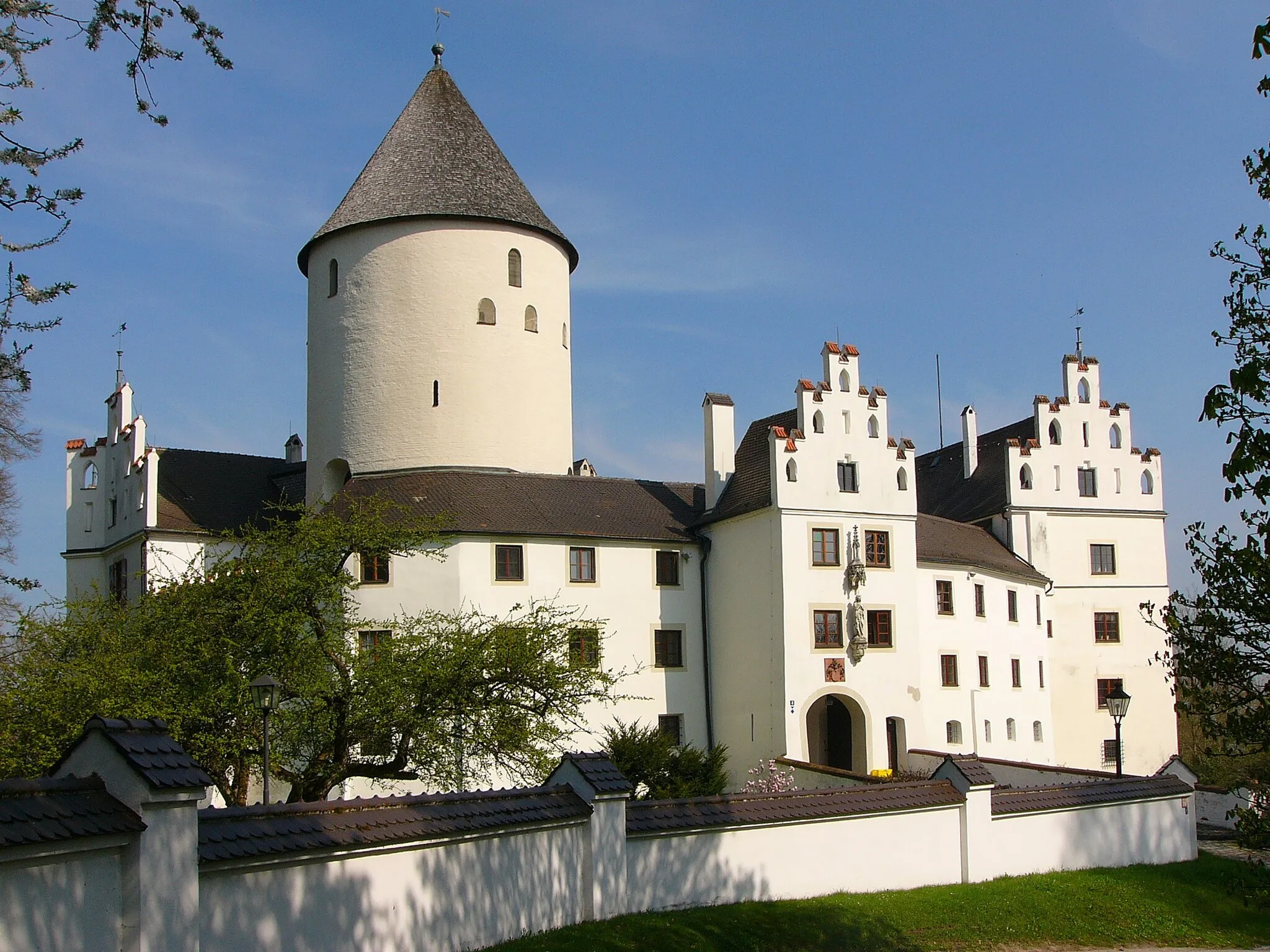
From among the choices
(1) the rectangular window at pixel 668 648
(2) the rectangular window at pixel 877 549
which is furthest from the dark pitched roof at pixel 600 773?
(2) the rectangular window at pixel 877 549

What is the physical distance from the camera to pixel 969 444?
5116cm

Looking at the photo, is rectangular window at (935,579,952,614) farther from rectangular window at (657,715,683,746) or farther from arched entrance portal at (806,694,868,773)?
rectangular window at (657,715,683,746)

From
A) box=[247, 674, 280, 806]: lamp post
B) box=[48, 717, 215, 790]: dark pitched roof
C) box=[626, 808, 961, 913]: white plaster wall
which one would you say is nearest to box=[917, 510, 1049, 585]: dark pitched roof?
box=[626, 808, 961, 913]: white plaster wall

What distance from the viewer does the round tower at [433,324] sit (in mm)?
41125

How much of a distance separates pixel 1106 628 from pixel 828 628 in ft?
48.4

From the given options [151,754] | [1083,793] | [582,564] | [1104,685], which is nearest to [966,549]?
[1104,685]

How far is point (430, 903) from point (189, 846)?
3.60 m

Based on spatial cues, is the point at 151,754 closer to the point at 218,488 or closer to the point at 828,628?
the point at 828,628

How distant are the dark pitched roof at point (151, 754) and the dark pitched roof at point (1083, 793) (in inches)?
581

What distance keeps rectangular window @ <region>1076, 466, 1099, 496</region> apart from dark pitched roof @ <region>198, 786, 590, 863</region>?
35123mm

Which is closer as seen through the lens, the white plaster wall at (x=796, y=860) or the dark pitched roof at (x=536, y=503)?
the white plaster wall at (x=796, y=860)

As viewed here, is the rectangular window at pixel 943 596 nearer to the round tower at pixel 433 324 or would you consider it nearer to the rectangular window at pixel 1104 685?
the rectangular window at pixel 1104 685

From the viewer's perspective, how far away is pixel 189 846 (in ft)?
36.8

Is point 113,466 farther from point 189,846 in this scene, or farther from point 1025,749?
point 189,846
